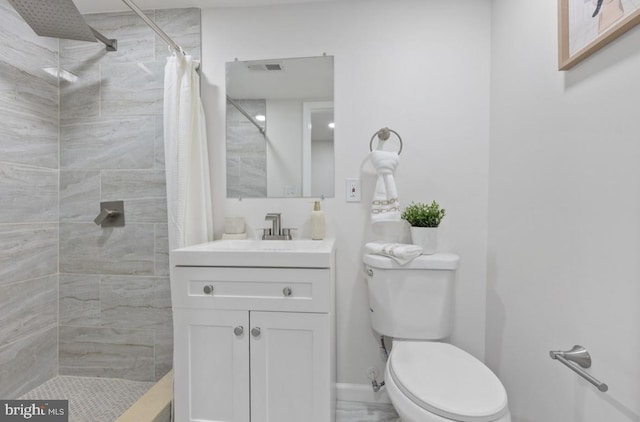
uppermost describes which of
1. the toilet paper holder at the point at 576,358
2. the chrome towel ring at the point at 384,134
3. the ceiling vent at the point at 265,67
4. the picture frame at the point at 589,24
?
the ceiling vent at the point at 265,67

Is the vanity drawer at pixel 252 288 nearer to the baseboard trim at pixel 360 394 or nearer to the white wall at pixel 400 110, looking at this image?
the white wall at pixel 400 110

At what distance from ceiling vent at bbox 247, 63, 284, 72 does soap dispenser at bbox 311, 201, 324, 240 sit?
2.57ft

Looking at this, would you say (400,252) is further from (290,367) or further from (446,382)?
(290,367)

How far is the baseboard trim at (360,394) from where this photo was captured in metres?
1.47

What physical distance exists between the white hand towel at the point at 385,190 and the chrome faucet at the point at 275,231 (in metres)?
0.47

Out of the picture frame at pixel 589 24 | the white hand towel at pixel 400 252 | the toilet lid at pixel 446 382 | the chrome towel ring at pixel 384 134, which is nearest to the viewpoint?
the picture frame at pixel 589 24

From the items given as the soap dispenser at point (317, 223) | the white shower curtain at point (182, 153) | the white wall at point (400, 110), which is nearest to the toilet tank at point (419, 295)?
the white wall at point (400, 110)

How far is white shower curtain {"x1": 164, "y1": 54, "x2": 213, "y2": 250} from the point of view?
134 cm

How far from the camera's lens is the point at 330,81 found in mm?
1497

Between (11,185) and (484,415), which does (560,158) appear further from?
(11,185)

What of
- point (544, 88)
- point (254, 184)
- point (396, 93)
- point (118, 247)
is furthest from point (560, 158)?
point (118, 247)

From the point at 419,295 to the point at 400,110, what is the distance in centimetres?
94

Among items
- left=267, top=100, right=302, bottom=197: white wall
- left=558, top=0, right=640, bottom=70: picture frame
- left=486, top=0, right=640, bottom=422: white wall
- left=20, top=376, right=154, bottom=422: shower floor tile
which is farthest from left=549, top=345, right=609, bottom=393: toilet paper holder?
left=20, top=376, right=154, bottom=422: shower floor tile

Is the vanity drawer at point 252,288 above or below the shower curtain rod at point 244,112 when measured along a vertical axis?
below
